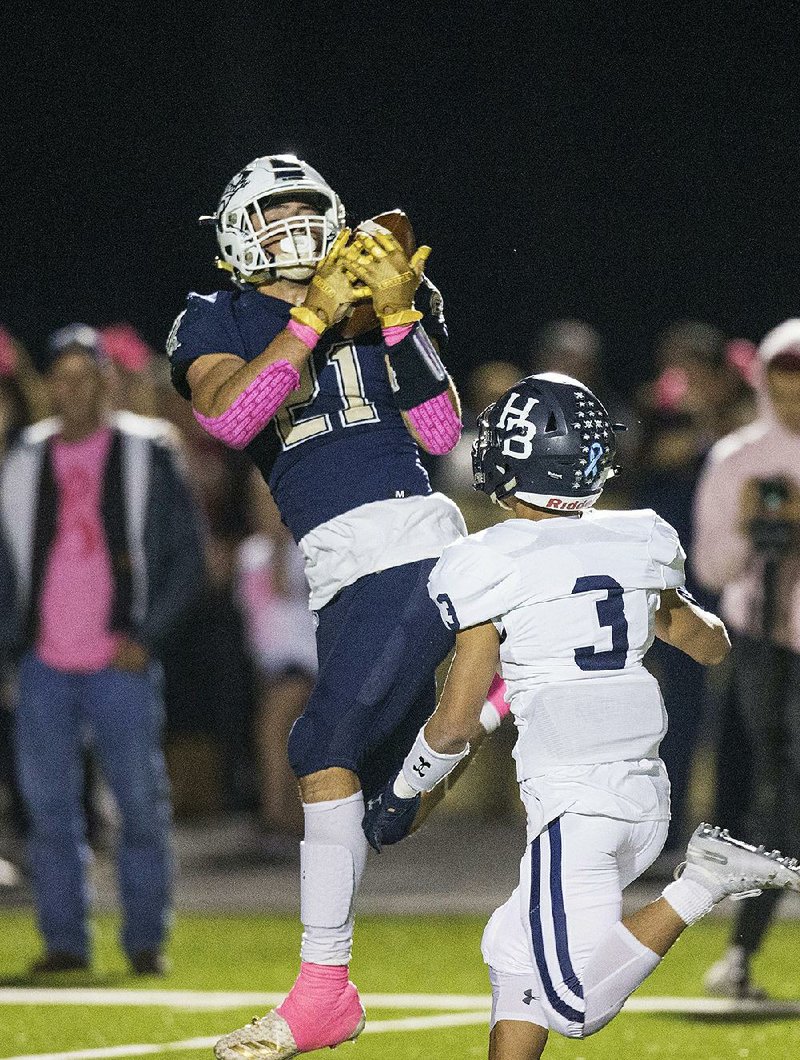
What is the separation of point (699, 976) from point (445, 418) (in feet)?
8.75

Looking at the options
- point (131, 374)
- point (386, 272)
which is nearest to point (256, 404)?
point (386, 272)

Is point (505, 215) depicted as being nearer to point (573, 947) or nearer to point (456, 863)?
point (456, 863)

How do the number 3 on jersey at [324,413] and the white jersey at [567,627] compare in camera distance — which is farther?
the number 3 on jersey at [324,413]

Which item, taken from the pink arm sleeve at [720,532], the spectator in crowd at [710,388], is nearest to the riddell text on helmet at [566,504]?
the pink arm sleeve at [720,532]

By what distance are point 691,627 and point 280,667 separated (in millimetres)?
5437

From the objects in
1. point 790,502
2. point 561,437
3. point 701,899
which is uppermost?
point 561,437

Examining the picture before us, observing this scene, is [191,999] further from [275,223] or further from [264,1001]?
[275,223]

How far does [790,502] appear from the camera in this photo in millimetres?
6965

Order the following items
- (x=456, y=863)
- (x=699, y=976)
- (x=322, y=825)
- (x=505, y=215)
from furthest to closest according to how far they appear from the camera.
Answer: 1. (x=505, y=215)
2. (x=456, y=863)
3. (x=699, y=976)
4. (x=322, y=825)

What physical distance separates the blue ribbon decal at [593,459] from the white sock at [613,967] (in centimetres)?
96

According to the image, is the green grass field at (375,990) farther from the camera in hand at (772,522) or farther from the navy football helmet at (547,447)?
the navy football helmet at (547,447)

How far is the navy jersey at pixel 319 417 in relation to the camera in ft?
16.7

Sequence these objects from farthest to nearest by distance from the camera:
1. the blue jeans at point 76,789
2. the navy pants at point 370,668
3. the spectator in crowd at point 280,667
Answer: the spectator in crowd at point 280,667
the blue jeans at point 76,789
the navy pants at point 370,668

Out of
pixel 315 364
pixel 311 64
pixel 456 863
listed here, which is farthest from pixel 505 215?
pixel 315 364
